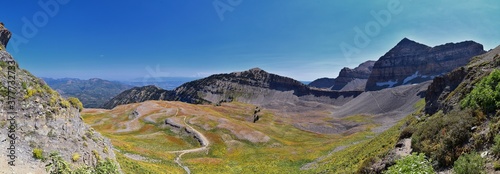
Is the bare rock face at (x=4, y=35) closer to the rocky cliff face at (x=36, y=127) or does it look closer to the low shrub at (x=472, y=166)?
the rocky cliff face at (x=36, y=127)

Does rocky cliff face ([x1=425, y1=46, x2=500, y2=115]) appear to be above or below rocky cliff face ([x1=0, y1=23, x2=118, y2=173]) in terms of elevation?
above

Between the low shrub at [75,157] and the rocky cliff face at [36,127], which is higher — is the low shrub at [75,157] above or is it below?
below

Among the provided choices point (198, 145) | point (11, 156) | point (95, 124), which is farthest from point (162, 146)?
point (11, 156)

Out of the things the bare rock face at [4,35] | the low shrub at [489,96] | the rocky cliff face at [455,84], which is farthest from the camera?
the rocky cliff face at [455,84]

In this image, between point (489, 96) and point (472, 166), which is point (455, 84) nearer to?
point (489, 96)

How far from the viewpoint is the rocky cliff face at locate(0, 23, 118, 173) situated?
51.4 feet

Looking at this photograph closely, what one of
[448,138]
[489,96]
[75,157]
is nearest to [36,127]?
[75,157]

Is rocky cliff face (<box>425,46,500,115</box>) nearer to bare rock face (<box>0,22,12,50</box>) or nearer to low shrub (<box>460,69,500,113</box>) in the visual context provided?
low shrub (<box>460,69,500,113</box>)

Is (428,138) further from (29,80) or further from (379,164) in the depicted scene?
(29,80)

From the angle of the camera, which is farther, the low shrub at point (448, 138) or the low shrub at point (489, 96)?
the low shrub at point (489, 96)

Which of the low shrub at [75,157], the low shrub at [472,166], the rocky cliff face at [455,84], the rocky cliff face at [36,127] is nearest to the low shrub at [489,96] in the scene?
the low shrub at [472,166]

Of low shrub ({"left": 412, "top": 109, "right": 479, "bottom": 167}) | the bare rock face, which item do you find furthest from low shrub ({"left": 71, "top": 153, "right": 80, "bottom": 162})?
low shrub ({"left": 412, "top": 109, "right": 479, "bottom": 167})

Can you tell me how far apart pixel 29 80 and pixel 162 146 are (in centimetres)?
5064

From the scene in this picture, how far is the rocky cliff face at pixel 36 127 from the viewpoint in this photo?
1566cm
